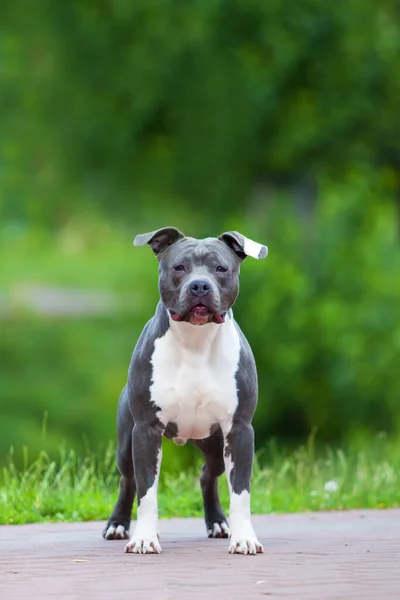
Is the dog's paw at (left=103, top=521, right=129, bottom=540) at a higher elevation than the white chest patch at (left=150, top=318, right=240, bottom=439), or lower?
lower

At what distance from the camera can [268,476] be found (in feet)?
32.7

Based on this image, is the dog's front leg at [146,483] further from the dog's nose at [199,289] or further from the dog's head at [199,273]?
the dog's nose at [199,289]

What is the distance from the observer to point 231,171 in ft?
83.5

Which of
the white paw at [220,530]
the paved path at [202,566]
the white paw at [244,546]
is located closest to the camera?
the paved path at [202,566]

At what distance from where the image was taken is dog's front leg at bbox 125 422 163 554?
20.5ft

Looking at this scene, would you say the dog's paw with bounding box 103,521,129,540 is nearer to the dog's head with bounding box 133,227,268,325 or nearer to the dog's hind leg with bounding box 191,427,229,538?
the dog's hind leg with bounding box 191,427,229,538

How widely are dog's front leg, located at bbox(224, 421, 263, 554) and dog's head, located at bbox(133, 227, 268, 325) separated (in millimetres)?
632

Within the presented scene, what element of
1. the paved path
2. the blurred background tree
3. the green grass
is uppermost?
the blurred background tree

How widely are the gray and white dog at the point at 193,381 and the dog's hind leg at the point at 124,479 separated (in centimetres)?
31

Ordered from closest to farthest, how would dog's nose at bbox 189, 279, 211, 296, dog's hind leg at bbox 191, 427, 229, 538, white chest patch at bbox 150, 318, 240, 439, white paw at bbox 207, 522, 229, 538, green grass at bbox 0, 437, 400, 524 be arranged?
dog's nose at bbox 189, 279, 211, 296 < white chest patch at bbox 150, 318, 240, 439 < dog's hind leg at bbox 191, 427, 229, 538 < white paw at bbox 207, 522, 229, 538 < green grass at bbox 0, 437, 400, 524

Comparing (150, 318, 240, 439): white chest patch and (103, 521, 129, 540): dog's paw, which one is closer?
(150, 318, 240, 439): white chest patch

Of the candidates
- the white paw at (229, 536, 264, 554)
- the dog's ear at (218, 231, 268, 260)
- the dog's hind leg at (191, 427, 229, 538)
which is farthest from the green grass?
the dog's ear at (218, 231, 268, 260)

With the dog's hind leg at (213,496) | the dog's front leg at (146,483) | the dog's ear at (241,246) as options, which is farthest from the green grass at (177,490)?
the dog's ear at (241,246)

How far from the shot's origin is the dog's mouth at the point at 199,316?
19.9 feet
